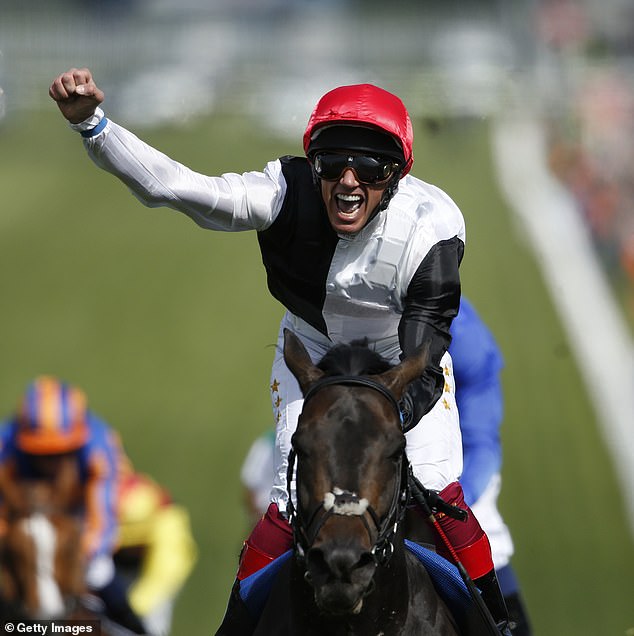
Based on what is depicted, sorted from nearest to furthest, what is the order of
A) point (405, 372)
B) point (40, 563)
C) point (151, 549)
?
1. point (405, 372)
2. point (40, 563)
3. point (151, 549)

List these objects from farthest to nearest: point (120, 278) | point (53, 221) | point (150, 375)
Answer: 1. point (53, 221)
2. point (120, 278)
3. point (150, 375)

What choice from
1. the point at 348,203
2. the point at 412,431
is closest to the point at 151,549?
the point at 412,431

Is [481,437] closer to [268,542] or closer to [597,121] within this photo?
[268,542]

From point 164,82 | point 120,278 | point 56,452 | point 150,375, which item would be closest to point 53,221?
point 120,278

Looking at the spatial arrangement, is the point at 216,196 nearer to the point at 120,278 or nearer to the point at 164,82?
the point at 120,278

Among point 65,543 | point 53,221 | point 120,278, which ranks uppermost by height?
point 53,221

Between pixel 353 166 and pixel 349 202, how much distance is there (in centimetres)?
12

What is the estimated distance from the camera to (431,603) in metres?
3.82

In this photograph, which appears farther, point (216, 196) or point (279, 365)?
point (279, 365)

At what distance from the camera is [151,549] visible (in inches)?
273

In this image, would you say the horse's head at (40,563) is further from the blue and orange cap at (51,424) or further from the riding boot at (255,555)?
the riding boot at (255,555)

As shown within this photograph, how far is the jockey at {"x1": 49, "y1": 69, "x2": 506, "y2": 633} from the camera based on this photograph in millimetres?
3945

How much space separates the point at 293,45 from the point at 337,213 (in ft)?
118

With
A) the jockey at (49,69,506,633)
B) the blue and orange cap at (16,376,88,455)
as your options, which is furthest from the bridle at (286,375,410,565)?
the blue and orange cap at (16,376,88,455)
